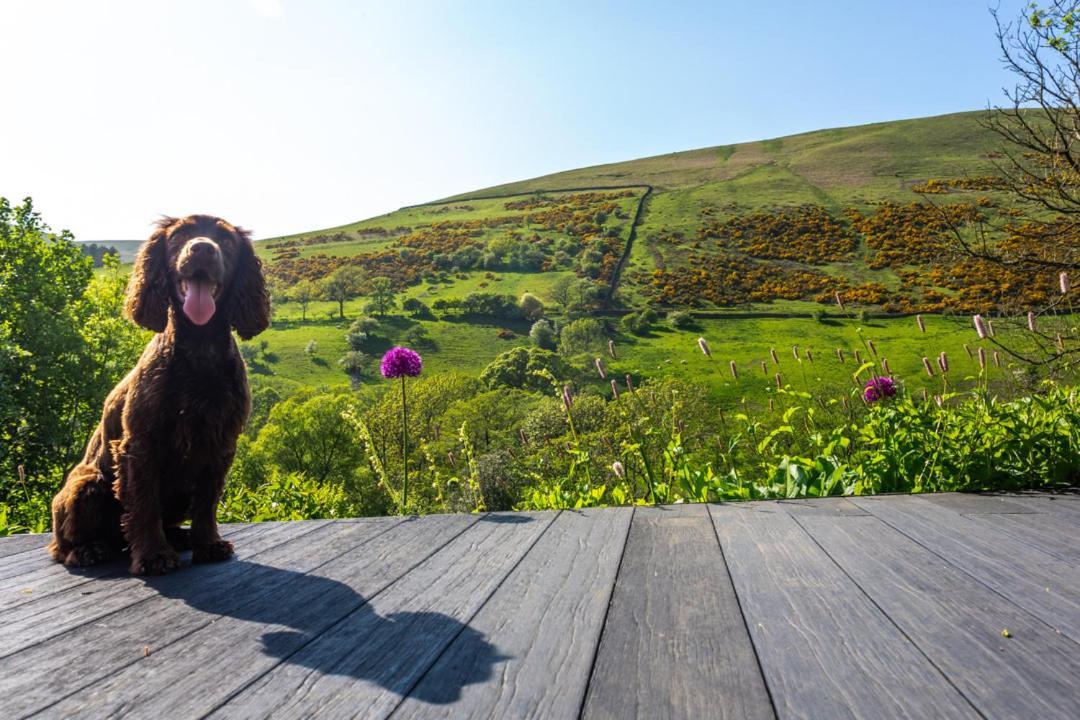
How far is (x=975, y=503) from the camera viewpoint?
9.86 feet

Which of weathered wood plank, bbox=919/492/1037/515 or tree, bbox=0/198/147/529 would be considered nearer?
weathered wood plank, bbox=919/492/1037/515

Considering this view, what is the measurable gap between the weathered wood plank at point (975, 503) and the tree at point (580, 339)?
1517 inches

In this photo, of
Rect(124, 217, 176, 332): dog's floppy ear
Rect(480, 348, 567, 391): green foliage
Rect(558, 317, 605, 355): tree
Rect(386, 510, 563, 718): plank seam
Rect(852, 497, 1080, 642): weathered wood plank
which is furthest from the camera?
Rect(558, 317, 605, 355): tree

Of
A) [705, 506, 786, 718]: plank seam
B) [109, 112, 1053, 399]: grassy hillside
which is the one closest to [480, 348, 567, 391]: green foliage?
[109, 112, 1053, 399]: grassy hillside

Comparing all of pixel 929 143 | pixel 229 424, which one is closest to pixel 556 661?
pixel 229 424

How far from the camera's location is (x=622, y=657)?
1.43 m

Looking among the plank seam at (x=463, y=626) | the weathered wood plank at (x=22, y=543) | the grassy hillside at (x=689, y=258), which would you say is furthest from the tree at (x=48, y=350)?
the grassy hillside at (x=689, y=258)

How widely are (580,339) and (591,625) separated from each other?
136 ft

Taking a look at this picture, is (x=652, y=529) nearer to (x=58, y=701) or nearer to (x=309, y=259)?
(x=58, y=701)

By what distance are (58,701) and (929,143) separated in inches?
3246

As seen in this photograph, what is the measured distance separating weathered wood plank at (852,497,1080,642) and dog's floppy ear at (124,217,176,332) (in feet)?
10.3

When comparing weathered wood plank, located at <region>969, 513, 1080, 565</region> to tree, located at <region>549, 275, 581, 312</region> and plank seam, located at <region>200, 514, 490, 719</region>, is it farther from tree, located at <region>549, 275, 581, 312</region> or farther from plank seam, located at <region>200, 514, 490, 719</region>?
tree, located at <region>549, 275, 581, 312</region>

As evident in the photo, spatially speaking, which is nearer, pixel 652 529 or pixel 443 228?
pixel 652 529

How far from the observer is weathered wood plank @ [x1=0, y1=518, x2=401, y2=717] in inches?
58.8
